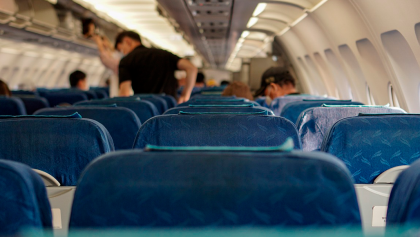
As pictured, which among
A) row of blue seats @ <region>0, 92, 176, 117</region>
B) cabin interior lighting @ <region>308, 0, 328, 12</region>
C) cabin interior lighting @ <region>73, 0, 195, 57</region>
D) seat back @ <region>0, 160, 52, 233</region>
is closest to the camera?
seat back @ <region>0, 160, 52, 233</region>

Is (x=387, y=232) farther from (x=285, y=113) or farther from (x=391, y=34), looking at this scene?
(x=391, y=34)

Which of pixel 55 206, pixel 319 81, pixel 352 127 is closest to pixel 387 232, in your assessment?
pixel 352 127

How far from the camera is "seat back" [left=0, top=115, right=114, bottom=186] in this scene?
6.91 ft

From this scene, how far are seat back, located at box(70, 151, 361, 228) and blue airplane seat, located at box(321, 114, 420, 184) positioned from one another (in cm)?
100

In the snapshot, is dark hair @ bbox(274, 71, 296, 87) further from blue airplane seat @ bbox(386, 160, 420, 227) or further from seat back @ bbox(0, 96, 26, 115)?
blue airplane seat @ bbox(386, 160, 420, 227)

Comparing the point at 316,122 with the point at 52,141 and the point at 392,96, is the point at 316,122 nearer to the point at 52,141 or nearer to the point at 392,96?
the point at 52,141

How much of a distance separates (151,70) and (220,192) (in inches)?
205

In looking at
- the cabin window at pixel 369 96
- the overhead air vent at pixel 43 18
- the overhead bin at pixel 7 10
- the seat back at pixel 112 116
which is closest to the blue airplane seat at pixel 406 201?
the seat back at pixel 112 116

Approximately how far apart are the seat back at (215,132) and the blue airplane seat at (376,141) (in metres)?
0.22

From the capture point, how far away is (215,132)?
7.01 feet

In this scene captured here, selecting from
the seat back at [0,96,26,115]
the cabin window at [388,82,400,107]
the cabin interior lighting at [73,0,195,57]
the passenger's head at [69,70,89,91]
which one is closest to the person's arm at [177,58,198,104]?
the seat back at [0,96,26,115]

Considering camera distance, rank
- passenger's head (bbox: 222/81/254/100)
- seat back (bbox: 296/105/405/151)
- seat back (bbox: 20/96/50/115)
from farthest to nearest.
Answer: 1. passenger's head (bbox: 222/81/254/100)
2. seat back (bbox: 20/96/50/115)
3. seat back (bbox: 296/105/405/151)

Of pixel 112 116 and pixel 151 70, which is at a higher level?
pixel 151 70

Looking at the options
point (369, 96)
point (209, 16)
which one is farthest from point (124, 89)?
point (369, 96)
